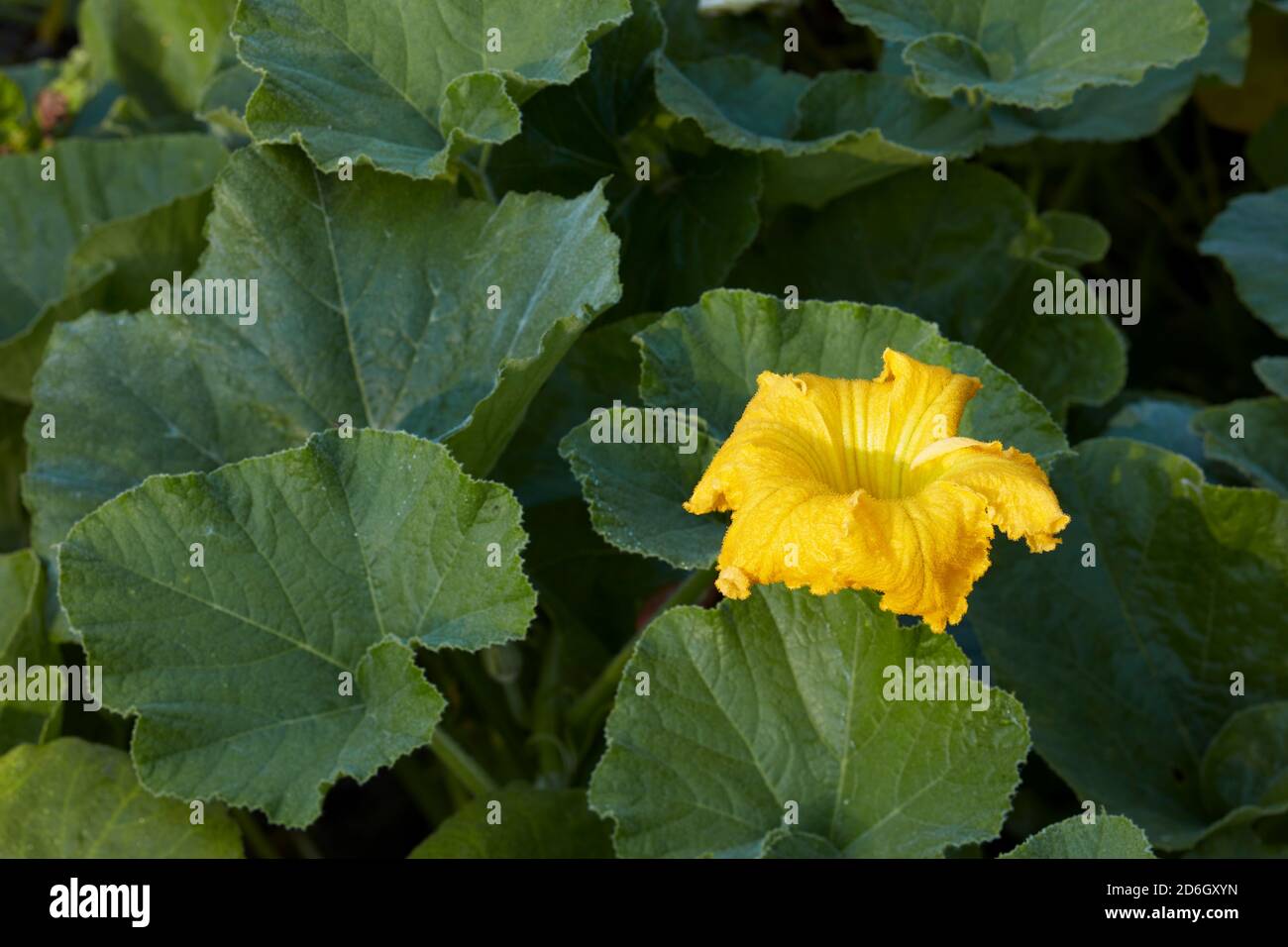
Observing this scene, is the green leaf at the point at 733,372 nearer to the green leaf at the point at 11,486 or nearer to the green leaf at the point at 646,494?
the green leaf at the point at 646,494

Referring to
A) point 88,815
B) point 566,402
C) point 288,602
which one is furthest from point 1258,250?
point 88,815

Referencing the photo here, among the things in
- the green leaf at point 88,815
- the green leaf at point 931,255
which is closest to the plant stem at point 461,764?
the green leaf at point 88,815

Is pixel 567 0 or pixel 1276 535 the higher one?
pixel 567 0

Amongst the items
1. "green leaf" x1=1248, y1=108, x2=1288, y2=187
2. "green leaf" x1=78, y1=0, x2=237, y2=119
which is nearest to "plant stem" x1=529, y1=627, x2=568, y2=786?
"green leaf" x1=78, y1=0, x2=237, y2=119

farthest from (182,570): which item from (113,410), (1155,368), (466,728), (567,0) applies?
(1155,368)

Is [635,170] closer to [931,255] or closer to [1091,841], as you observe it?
[931,255]
